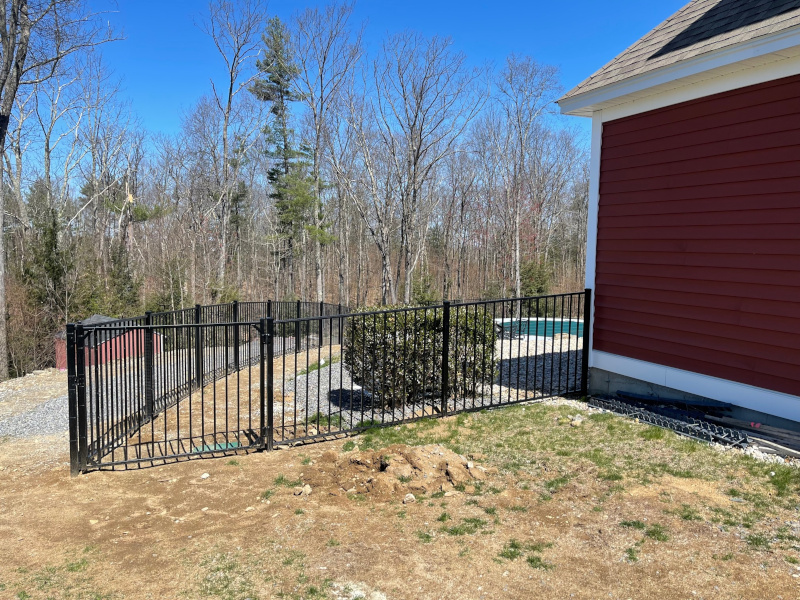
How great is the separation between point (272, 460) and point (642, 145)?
522 cm

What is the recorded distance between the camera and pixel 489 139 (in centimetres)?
2380

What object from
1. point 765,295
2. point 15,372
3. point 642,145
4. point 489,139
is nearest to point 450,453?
point 765,295

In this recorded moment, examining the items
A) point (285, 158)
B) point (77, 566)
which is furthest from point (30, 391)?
point (285, 158)

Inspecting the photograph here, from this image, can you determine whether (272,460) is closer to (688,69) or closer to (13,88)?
(688,69)

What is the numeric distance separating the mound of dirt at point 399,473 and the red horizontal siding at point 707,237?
281 cm

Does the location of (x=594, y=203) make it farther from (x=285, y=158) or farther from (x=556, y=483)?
(x=285, y=158)

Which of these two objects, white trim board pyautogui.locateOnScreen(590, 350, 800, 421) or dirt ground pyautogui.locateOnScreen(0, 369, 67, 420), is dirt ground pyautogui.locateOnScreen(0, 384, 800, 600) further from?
dirt ground pyautogui.locateOnScreen(0, 369, 67, 420)

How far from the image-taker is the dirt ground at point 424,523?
2682 mm

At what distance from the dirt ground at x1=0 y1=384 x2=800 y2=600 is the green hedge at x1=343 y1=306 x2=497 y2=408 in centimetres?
111

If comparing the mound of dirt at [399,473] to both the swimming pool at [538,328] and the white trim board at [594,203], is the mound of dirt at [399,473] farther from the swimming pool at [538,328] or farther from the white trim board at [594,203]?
the swimming pool at [538,328]

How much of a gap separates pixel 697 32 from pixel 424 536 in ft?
18.8

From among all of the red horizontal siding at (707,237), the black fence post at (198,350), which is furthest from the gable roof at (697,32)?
the black fence post at (198,350)

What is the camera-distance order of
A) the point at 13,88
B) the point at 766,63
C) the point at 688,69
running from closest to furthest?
the point at 766,63 → the point at 688,69 → the point at 13,88

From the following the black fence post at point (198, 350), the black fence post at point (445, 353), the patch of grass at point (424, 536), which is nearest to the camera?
the patch of grass at point (424, 536)
